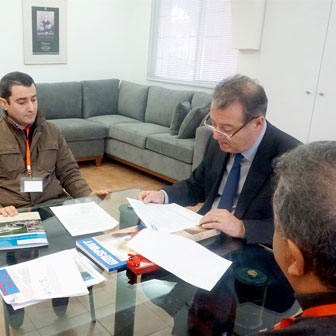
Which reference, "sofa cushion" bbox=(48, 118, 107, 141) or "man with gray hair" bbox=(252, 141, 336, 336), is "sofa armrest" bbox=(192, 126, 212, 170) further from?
"man with gray hair" bbox=(252, 141, 336, 336)

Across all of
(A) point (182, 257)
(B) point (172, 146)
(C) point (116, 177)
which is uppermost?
(A) point (182, 257)

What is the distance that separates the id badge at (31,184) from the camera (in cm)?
197

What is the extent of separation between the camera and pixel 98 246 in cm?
134

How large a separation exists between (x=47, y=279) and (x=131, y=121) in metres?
3.92

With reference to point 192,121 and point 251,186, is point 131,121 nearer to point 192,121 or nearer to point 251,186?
point 192,121

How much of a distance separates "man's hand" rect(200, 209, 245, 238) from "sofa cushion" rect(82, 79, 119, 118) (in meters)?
3.83

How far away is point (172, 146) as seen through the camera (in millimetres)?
3896

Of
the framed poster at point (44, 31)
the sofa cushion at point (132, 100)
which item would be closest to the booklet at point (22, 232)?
the sofa cushion at point (132, 100)

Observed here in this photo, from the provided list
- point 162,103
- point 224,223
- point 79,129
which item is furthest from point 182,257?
point 162,103

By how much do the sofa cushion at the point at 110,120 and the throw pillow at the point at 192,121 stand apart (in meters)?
1.07

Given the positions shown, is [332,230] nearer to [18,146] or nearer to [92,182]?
[18,146]

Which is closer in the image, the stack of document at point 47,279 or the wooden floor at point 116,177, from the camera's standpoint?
the stack of document at point 47,279

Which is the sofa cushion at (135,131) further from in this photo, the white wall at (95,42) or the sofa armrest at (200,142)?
the white wall at (95,42)

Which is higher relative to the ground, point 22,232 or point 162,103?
point 162,103
